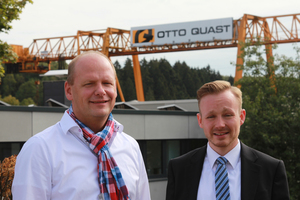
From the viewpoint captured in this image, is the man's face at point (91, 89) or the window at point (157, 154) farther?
the window at point (157, 154)

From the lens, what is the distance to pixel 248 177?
283cm

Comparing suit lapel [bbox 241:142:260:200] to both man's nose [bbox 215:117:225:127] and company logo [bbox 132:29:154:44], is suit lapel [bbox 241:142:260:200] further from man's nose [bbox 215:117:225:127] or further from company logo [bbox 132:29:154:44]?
company logo [bbox 132:29:154:44]

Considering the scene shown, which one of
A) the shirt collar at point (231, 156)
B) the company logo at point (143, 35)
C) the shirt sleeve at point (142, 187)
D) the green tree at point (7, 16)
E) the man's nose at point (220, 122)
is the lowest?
the shirt sleeve at point (142, 187)

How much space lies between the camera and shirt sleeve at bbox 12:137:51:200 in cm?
219

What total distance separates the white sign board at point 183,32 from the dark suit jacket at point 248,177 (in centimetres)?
3479

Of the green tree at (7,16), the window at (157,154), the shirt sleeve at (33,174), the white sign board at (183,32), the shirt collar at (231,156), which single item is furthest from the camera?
the white sign board at (183,32)

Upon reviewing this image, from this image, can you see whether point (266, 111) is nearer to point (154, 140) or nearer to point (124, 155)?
point (154, 140)

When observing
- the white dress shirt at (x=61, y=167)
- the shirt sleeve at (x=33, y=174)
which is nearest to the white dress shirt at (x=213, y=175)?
the white dress shirt at (x=61, y=167)

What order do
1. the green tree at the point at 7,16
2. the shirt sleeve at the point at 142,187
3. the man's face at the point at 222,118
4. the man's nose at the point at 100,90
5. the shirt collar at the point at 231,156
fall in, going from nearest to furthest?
the man's nose at the point at 100,90, the shirt sleeve at the point at 142,187, the man's face at the point at 222,118, the shirt collar at the point at 231,156, the green tree at the point at 7,16

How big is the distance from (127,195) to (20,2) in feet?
34.0

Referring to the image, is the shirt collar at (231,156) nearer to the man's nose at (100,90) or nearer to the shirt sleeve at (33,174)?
the man's nose at (100,90)

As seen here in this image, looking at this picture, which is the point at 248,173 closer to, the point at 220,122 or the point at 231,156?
the point at 231,156

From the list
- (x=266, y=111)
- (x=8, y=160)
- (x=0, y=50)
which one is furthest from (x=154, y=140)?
(x=8, y=160)

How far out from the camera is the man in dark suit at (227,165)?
109 inches
